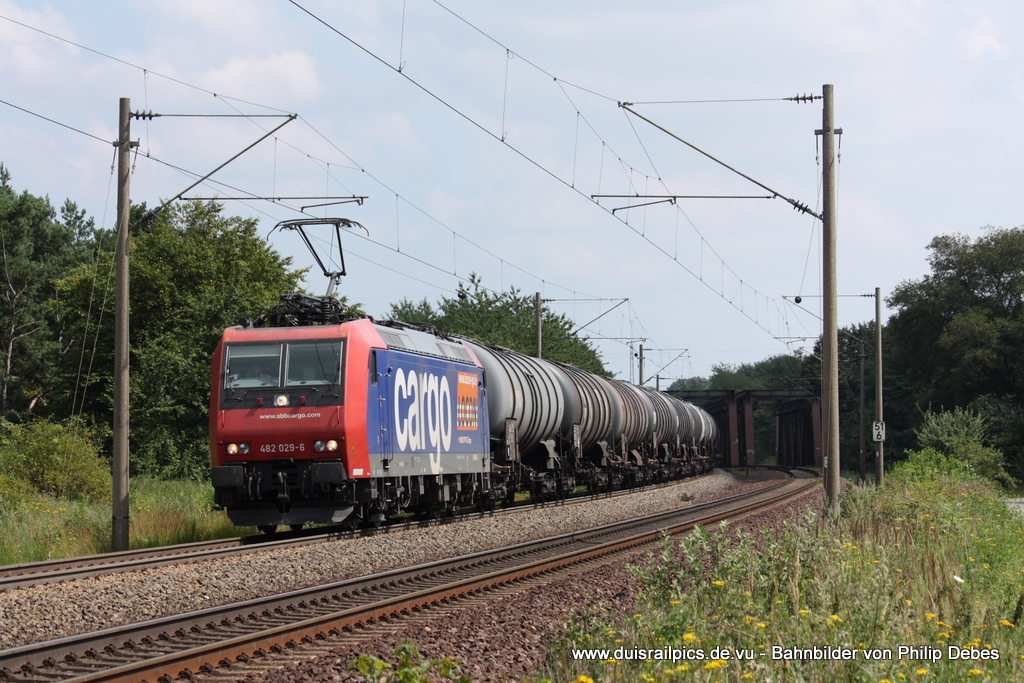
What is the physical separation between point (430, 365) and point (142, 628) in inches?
383

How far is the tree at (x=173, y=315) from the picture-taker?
31172 millimetres


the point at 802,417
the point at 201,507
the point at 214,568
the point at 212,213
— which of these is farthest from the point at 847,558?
the point at 802,417

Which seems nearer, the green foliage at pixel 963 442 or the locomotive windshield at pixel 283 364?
the locomotive windshield at pixel 283 364

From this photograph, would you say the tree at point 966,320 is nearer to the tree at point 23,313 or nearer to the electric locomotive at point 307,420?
the electric locomotive at point 307,420

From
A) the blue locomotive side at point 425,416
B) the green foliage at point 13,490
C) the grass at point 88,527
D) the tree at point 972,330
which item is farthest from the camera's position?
the tree at point 972,330

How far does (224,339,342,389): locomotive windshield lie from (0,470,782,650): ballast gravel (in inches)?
99.2

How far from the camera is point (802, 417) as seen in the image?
83.5 meters

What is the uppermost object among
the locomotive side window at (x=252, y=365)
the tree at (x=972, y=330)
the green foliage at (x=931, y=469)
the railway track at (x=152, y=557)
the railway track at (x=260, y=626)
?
the tree at (x=972, y=330)

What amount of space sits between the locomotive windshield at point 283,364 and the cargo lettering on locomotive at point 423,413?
1.50 m

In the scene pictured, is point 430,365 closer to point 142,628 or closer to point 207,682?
point 142,628

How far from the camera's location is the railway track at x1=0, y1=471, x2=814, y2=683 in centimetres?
765

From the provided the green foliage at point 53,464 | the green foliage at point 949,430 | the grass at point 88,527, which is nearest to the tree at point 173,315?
the green foliage at point 53,464

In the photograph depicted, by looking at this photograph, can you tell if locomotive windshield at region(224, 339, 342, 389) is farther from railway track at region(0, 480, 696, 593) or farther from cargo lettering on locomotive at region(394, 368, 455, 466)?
railway track at region(0, 480, 696, 593)

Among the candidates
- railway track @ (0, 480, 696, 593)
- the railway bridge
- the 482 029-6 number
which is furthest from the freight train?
the railway bridge
